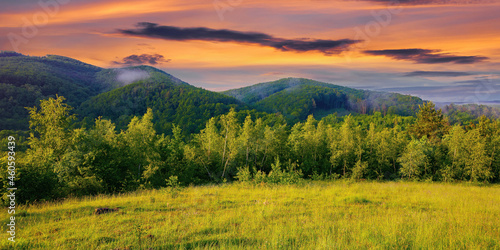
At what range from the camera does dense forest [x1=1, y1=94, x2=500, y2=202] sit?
52.8 ft

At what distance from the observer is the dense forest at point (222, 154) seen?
52.8 ft

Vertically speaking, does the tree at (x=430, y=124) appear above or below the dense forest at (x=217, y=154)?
above

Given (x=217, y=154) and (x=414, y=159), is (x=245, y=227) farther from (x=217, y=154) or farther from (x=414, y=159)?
(x=414, y=159)

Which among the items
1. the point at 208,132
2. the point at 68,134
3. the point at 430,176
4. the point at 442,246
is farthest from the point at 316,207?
the point at 430,176

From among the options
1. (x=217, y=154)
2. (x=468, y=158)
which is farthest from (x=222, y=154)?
(x=468, y=158)

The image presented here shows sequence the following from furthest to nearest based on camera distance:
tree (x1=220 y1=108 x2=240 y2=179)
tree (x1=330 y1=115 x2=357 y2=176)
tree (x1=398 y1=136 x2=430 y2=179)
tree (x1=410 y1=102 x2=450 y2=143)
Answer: tree (x1=410 y1=102 x2=450 y2=143) < tree (x1=330 y1=115 x2=357 y2=176) < tree (x1=398 y1=136 x2=430 y2=179) < tree (x1=220 y1=108 x2=240 y2=179)

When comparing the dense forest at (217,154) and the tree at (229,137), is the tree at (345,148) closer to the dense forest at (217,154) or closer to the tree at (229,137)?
the dense forest at (217,154)

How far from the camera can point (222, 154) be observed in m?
34.8

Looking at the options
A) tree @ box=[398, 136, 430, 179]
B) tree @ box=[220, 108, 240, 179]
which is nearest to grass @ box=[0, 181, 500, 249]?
tree @ box=[220, 108, 240, 179]

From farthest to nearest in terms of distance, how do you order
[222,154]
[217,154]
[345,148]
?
[345,148] < [217,154] < [222,154]

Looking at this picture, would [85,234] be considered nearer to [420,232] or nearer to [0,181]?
[0,181]

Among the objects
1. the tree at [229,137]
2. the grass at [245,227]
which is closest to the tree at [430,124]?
the tree at [229,137]

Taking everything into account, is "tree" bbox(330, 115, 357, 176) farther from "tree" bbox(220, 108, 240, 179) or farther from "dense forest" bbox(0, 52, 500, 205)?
"tree" bbox(220, 108, 240, 179)

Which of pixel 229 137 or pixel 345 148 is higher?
pixel 229 137
